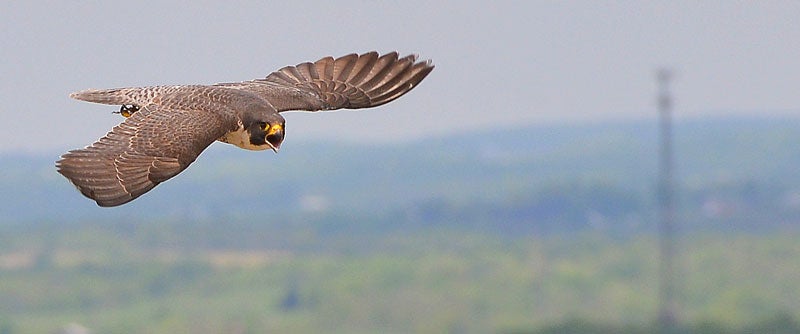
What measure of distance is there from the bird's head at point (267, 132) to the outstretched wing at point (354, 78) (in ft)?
8.17

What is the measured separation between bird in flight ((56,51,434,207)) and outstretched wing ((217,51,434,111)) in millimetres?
313

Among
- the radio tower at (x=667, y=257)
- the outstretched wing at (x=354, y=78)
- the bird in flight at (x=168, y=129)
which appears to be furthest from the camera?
the radio tower at (x=667, y=257)

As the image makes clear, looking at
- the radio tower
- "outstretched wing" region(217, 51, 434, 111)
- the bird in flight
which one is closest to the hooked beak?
the bird in flight

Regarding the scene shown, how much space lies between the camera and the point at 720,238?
13638cm

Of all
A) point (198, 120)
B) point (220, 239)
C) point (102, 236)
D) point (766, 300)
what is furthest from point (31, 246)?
point (198, 120)

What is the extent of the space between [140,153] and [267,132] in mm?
943

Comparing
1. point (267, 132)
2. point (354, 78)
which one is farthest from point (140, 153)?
point (354, 78)

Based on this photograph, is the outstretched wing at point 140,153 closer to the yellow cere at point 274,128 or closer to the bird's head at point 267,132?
the bird's head at point 267,132

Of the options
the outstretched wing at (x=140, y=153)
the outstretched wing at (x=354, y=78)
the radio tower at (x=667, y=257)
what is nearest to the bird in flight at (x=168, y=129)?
the outstretched wing at (x=140, y=153)

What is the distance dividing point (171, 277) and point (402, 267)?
12.9 m

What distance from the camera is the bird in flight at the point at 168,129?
15555 mm

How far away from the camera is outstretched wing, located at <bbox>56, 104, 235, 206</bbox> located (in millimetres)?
15391

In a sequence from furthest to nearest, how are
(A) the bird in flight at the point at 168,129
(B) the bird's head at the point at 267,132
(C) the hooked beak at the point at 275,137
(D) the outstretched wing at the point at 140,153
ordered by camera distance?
(B) the bird's head at the point at 267,132
(C) the hooked beak at the point at 275,137
(A) the bird in flight at the point at 168,129
(D) the outstretched wing at the point at 140,153

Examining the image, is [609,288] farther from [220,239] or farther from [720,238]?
[220,239]
